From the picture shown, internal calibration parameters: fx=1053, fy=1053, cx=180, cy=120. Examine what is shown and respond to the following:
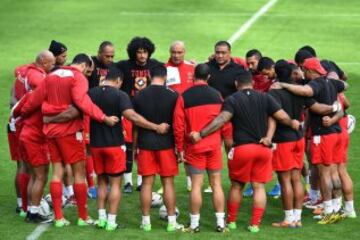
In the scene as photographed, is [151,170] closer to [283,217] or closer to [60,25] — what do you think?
[283,217]

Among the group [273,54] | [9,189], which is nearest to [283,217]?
[9,189]

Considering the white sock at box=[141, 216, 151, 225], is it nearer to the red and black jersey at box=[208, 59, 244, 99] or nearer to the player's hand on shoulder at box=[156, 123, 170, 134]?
the player's hand on shoulder at box=[156, 123, 170, 134]

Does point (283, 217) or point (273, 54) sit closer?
point (283, 217)

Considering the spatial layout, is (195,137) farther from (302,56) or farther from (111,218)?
(302,56)

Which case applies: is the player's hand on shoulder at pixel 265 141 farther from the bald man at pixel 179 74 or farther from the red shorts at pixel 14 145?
the red shorts at pixel 14 145

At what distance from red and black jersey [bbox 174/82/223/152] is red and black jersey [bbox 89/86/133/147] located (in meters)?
0.72

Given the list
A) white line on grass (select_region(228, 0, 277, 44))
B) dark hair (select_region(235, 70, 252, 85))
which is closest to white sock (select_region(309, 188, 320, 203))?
dark hair (select_region(235, 70, 252, 85))

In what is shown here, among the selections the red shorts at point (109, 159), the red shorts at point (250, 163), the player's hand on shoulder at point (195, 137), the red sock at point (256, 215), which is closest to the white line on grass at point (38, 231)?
the red shorts at point (109, 159)

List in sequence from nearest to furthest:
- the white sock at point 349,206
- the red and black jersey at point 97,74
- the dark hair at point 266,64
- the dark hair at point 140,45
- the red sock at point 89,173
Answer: the white sock at point 349,206 → the dark hair at point 266,64 → the dark hair at point 140,45 → the red sock at point 89,173 → the red and black jersey at point 97,74

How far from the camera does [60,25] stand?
31344 mm

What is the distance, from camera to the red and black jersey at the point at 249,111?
A: 556 inches

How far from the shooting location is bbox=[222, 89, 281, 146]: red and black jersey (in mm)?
14117

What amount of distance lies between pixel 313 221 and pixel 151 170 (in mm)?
2522

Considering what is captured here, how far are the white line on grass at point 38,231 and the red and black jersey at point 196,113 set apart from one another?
2.18 m
